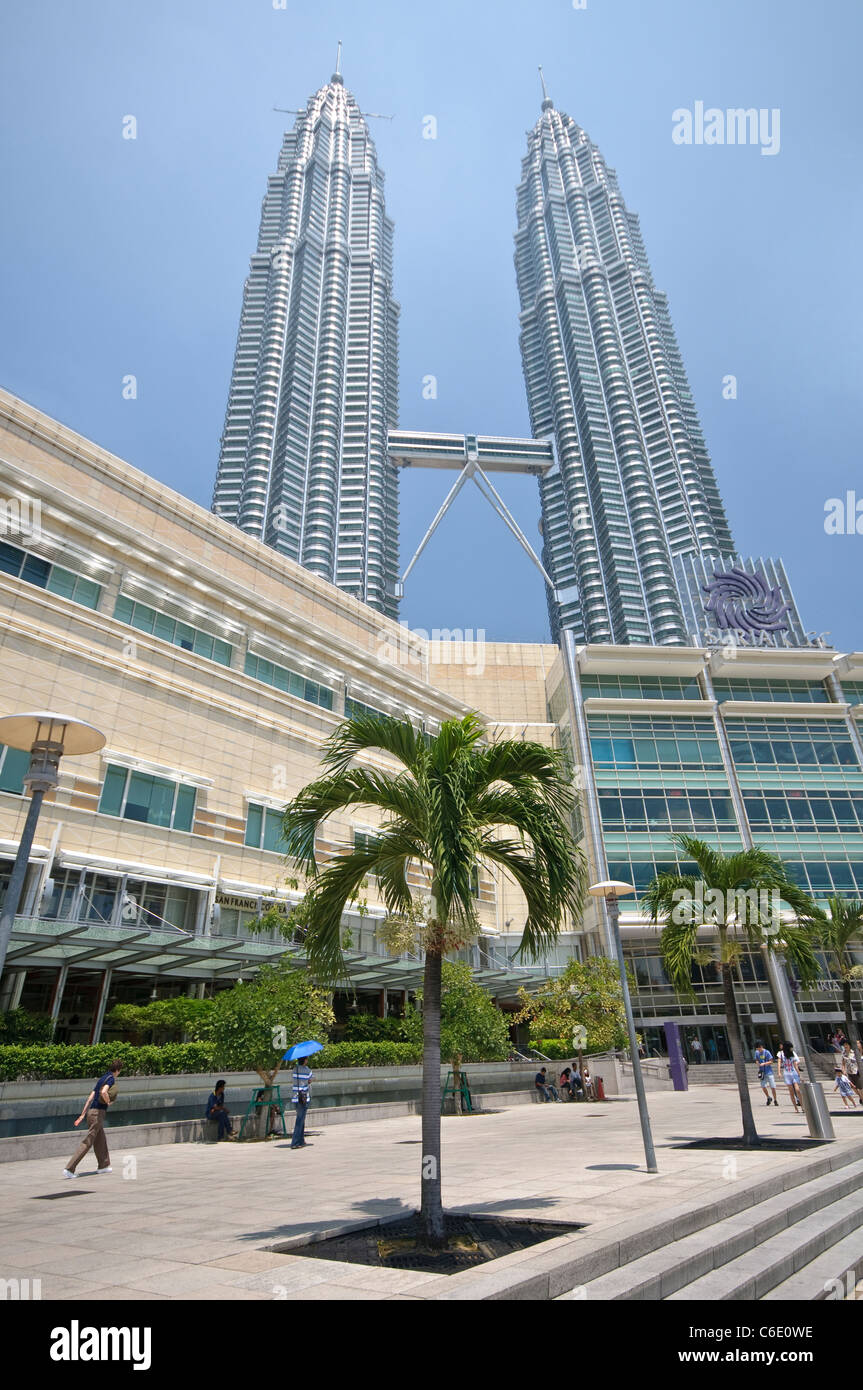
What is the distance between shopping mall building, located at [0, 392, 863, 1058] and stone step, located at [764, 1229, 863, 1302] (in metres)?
5.85

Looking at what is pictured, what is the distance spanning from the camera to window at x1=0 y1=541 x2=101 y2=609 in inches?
1073

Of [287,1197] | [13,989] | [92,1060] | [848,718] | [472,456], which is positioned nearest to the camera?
[287,1197]

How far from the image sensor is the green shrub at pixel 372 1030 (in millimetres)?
32125

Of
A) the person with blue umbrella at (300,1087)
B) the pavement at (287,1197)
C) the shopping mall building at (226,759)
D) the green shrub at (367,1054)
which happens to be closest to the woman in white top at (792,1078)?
the pavement at (287,1197)

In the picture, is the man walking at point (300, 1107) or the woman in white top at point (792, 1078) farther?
the woman in white top at point (792, 1078)

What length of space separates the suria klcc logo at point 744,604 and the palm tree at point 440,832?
202ft

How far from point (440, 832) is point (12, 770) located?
2197 centimetres

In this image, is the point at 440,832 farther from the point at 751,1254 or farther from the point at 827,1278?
the point at 827,1278

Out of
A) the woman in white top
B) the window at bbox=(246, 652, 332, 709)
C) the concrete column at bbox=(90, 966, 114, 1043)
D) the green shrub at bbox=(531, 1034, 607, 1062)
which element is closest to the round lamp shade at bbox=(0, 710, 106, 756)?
the woman in white top

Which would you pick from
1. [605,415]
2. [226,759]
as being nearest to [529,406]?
[605,415]

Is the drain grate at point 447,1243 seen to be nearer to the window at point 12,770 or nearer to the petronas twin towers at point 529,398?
the window at point 12,770

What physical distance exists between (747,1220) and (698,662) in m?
56.7

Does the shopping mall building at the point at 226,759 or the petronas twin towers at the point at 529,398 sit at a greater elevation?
the petronas twin towers at the point at 529,398

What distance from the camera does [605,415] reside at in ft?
466
